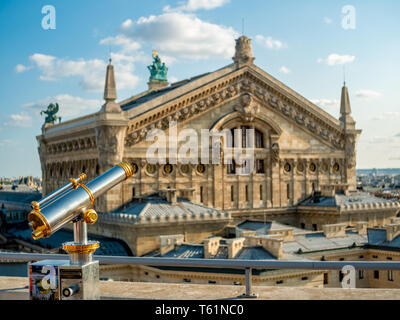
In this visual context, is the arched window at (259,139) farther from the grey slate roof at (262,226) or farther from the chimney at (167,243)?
the chimney at (167,243)

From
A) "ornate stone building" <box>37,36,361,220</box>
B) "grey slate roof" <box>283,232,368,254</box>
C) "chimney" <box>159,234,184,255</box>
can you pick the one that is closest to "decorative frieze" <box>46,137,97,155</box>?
"ornate stone building" <box>37,36,361,220</box>

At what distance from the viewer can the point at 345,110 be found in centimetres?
6116

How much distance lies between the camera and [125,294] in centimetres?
1132

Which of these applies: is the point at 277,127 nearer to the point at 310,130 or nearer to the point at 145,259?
the point at 310,130

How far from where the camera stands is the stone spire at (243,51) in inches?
2147

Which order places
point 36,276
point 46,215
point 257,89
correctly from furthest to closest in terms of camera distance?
1. point 257,89
2. point 36,276
3. point 46,215

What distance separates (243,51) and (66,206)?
156 ft

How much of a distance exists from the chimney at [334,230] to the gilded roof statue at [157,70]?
3421cm

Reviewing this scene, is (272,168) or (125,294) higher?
(272,168)

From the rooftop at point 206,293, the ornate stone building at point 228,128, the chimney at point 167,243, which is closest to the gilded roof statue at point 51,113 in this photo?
the ornate stone building at point 228,128

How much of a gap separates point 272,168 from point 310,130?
19.3 ft

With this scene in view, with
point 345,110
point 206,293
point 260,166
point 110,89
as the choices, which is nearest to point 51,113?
point 110,89
